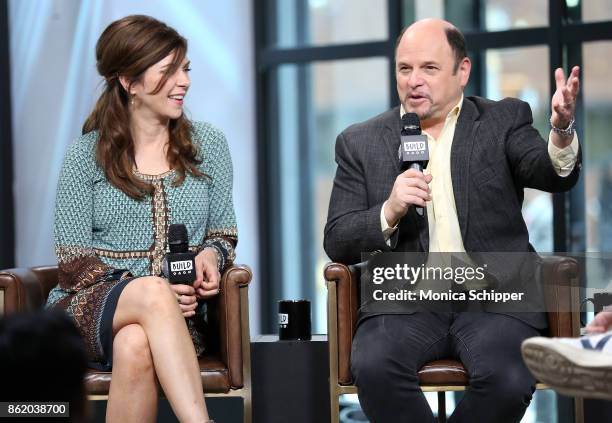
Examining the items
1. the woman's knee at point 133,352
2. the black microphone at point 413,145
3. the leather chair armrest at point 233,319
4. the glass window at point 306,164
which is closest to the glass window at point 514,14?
the glass window at point 306,164

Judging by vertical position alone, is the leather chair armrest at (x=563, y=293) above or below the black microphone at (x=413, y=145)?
below

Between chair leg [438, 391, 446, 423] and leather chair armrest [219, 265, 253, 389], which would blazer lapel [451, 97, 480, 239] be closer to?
chair leg [438, 391, 446, 423]

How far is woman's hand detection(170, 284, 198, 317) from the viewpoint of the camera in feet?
10.0

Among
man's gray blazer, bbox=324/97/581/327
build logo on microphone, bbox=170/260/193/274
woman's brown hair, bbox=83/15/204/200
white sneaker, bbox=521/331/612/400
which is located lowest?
white sneaker, bbox=521/331/612/400

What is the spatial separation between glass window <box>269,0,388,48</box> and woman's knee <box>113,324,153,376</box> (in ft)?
10.4

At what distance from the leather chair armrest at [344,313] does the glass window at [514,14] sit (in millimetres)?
2613

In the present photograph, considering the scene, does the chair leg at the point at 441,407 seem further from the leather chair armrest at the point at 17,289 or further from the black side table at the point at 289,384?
the leather chair armrest at the point at 17,289

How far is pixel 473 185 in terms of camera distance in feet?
10.2

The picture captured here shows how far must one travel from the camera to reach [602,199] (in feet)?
16.9

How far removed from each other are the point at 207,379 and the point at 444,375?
2.43 feet

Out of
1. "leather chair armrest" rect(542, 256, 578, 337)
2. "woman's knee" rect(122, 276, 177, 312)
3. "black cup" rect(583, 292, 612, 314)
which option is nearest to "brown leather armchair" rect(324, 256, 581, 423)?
"leather chair armrest" rect(542, 256, 578, 337)

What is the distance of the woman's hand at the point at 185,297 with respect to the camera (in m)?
3.06

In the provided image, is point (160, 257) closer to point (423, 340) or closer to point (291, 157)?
point (423, 340)

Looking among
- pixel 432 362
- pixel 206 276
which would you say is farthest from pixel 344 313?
pixel 206 276
